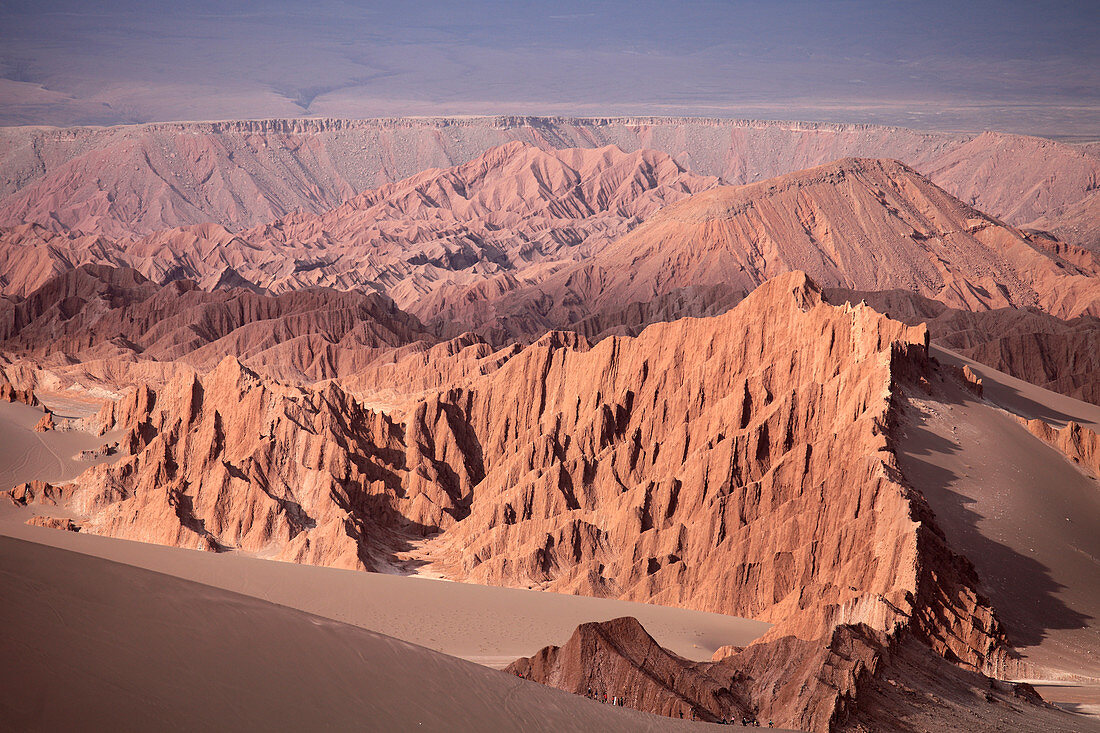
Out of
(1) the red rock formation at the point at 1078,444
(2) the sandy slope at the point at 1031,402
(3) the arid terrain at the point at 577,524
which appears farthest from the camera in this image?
(2) the sandy slope at the point at 1031,402

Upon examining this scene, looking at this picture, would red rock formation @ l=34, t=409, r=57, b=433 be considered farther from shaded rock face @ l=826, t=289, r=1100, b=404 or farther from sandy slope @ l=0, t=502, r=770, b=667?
shaded rock face @ l=826, t=289, r=1100, b=404

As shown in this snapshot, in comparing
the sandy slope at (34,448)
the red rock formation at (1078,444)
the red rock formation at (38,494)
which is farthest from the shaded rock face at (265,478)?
the red rock formation at (1078,444)

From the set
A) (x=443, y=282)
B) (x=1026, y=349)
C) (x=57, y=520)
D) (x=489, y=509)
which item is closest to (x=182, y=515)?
(x=57, y=520)

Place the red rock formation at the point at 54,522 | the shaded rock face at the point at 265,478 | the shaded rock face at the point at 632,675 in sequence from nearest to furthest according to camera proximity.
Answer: the shaded rock face at the point at 632,675, the red rock formation at the point at 54,522, the shaded rock face at the point at 265,478

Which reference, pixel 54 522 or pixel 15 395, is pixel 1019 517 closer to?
pixel 54 522

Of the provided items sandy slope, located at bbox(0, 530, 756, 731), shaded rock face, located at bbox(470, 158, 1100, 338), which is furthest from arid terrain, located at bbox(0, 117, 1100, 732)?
shaded rock face, located at bbox(470, 158, 1100, 338)

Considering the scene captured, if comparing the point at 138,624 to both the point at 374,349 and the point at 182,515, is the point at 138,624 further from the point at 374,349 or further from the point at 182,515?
the point at 374,349

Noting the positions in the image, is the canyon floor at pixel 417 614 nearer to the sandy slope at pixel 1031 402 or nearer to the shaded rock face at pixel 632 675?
the sandy slope at pixel 1031 402
